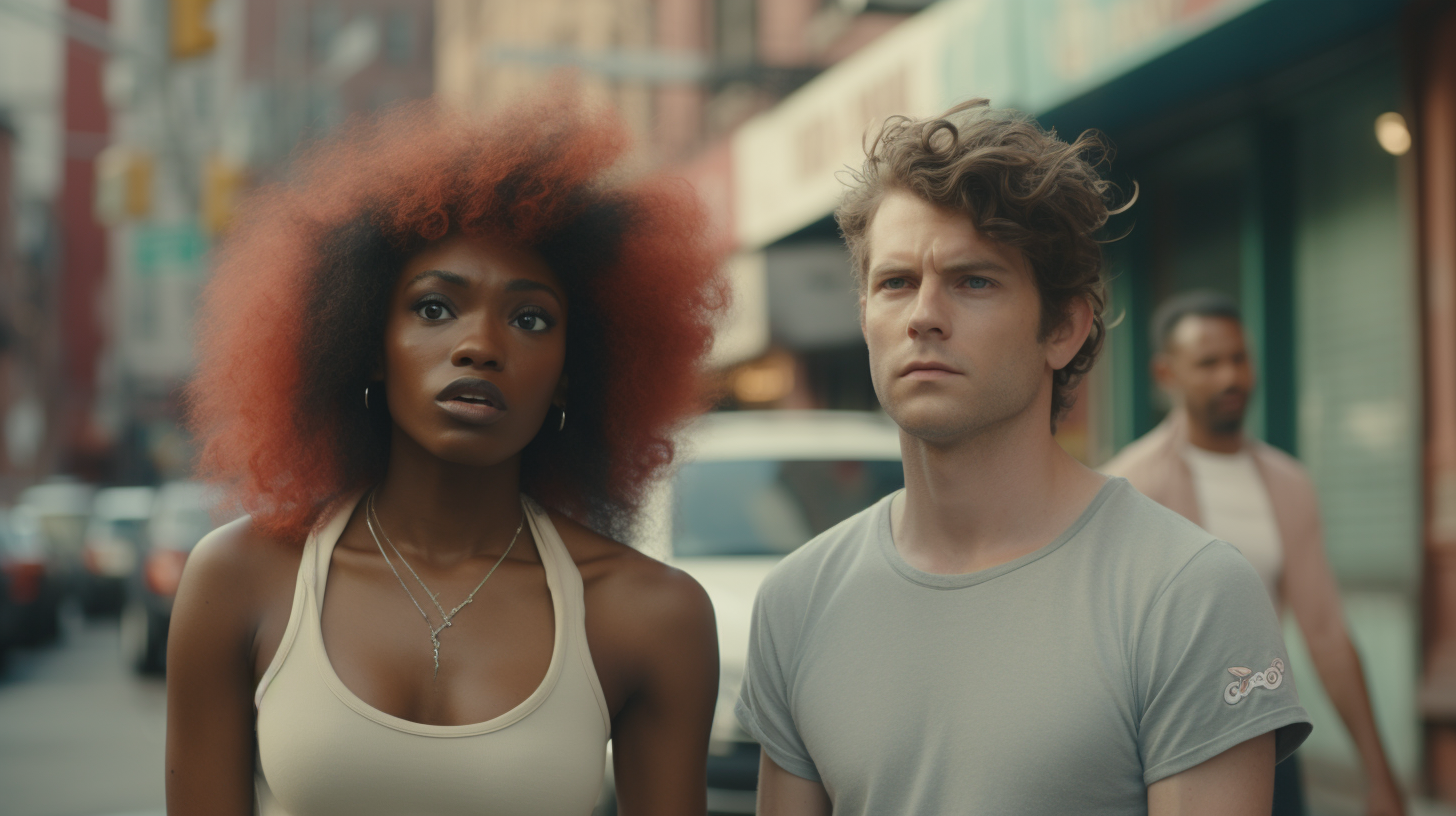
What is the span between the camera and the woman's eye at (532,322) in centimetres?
254

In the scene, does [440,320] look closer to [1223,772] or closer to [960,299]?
[960,299]

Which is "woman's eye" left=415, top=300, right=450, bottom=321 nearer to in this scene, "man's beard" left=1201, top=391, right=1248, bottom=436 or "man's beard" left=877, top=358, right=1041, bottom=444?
"man's beard" left=877, top=358, right=1041, bottom=444

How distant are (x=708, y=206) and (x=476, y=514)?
30.2 inches

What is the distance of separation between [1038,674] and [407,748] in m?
0.93

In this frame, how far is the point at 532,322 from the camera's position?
8.41ft

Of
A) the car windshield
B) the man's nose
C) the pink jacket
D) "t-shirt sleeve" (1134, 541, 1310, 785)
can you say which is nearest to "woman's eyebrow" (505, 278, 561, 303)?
the man's nose

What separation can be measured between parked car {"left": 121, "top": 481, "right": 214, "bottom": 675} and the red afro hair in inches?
419

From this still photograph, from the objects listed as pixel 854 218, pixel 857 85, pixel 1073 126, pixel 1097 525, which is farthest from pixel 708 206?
pixel 857 85

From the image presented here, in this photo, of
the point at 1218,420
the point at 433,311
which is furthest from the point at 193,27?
the point at 433,311

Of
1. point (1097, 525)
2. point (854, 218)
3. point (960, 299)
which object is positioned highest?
point (854, 218)

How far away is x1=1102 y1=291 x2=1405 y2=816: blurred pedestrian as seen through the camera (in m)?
4.14

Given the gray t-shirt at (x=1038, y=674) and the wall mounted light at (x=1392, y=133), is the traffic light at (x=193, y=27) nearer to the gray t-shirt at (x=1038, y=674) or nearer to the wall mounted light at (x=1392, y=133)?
the wall mounted light at (x=1392, y=133)

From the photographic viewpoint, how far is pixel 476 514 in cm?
261

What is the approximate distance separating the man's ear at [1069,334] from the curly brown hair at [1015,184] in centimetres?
1
